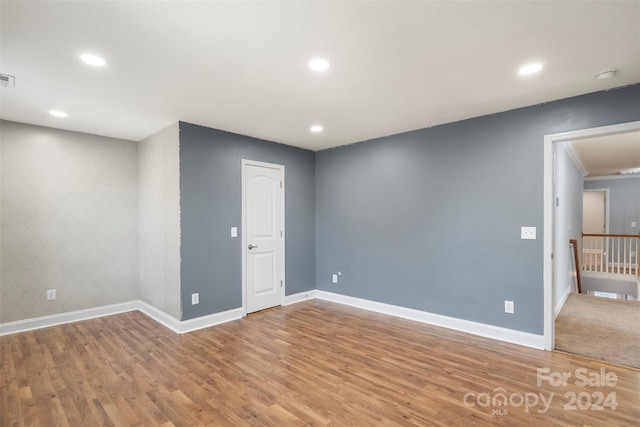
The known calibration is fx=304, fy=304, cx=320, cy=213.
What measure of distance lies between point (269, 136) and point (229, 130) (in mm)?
571

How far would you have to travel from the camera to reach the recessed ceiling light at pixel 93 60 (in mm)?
2162

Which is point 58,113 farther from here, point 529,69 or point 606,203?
point 606,203

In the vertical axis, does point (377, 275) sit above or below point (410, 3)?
below

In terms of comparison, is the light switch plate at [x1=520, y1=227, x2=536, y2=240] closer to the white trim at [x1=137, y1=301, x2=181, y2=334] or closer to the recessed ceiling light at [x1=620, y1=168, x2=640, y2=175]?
the white trim at [x1=137, y1=301, x2=181, y2=334]

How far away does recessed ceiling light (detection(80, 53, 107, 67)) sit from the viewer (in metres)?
2.16

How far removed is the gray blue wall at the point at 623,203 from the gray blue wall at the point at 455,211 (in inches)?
318

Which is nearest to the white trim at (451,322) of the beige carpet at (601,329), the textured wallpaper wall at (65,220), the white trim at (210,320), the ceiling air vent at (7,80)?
the beige carpet at (601,329)

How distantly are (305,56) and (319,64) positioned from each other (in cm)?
15

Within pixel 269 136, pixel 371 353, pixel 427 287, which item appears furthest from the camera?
pixel 269 136

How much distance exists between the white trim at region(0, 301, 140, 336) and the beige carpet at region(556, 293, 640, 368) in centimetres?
548

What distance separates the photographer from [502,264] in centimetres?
333

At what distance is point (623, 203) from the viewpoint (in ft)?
27.5

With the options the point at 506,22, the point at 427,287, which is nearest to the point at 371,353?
the point at 427,287

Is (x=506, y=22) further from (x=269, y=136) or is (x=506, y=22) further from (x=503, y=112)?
(x=269, y=136)
